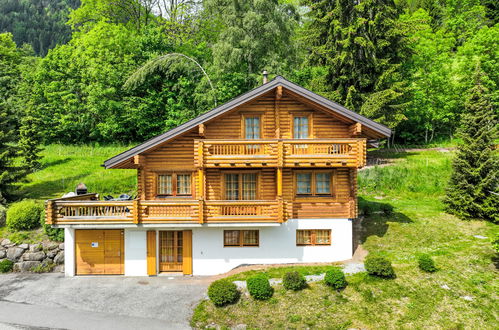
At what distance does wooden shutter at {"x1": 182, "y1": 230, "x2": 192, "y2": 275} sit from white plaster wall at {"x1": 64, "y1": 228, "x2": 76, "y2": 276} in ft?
19.9

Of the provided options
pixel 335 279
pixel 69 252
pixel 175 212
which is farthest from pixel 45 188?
pixel 335 279

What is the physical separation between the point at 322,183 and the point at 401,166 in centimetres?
1694

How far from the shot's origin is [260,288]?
45.7ft

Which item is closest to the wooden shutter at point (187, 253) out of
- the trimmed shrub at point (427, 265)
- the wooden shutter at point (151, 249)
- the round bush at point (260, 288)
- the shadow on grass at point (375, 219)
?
the wooden shutter at point (151, 249)

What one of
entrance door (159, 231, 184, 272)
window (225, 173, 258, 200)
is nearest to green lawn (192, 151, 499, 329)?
entrance door (159, 231, 184, 272)

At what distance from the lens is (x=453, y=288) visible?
14.1 meters

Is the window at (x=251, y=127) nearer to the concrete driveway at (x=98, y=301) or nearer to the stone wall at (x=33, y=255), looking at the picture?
the concrete driveway at (x=98, y=301)

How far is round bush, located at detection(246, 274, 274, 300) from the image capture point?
13.9 meters

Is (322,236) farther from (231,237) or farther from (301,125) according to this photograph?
(301,125)

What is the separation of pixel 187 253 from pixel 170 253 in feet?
3.39

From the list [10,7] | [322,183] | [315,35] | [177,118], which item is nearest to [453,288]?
[322,183]

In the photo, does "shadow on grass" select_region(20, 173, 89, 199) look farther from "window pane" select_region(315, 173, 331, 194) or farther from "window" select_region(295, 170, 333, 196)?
"window pane" select_region(315, 173, 331, 194)

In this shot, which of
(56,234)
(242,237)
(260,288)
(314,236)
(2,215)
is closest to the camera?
(260,288)

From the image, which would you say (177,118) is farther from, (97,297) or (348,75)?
(97,297)
